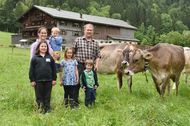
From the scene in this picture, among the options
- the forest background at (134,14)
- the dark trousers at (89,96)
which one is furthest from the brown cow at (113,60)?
the forest background at (134,14)

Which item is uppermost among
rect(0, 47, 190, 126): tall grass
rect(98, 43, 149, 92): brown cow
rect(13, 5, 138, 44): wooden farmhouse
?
rect(13, 5, 138, 44): wooden farmhouse

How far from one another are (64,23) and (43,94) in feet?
201

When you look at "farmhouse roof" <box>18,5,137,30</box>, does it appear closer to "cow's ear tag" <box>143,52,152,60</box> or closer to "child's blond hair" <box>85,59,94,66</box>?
"cow's ear tag" <box>143,52,152,60</box>

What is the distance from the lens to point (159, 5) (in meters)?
179

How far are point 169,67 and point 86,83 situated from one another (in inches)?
122

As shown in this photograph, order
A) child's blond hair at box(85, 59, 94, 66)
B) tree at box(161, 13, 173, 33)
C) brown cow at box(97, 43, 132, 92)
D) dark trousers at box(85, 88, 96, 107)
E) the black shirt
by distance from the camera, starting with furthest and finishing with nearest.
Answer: tree at box(161, 13, 173, 33) → brown cow at box(97, 43, 132, 92) → dark trousers at box(85, 88, 96, 107) → child's blond hair at box(85, 59, 94, 66) → the black shirt

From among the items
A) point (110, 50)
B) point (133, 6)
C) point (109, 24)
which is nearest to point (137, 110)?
point (110, 50)

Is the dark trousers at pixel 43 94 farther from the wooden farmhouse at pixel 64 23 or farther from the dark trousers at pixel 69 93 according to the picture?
the wooden farmhouse at pixel 64 23

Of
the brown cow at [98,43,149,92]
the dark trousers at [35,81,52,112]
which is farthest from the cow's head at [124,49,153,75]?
the dark trousers at [35,81,52,112]

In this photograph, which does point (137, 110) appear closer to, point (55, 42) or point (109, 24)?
point (55, 42)

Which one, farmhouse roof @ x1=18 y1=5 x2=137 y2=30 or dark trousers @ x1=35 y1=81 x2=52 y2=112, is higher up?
farmhouse roof @ x1=18 y1=5 x2=137 y2=30

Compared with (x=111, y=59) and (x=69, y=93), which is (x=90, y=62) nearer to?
(x=69, y=93)

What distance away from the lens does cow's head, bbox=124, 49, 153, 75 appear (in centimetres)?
1112

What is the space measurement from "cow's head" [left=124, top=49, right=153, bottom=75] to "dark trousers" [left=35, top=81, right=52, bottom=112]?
2952 mm
